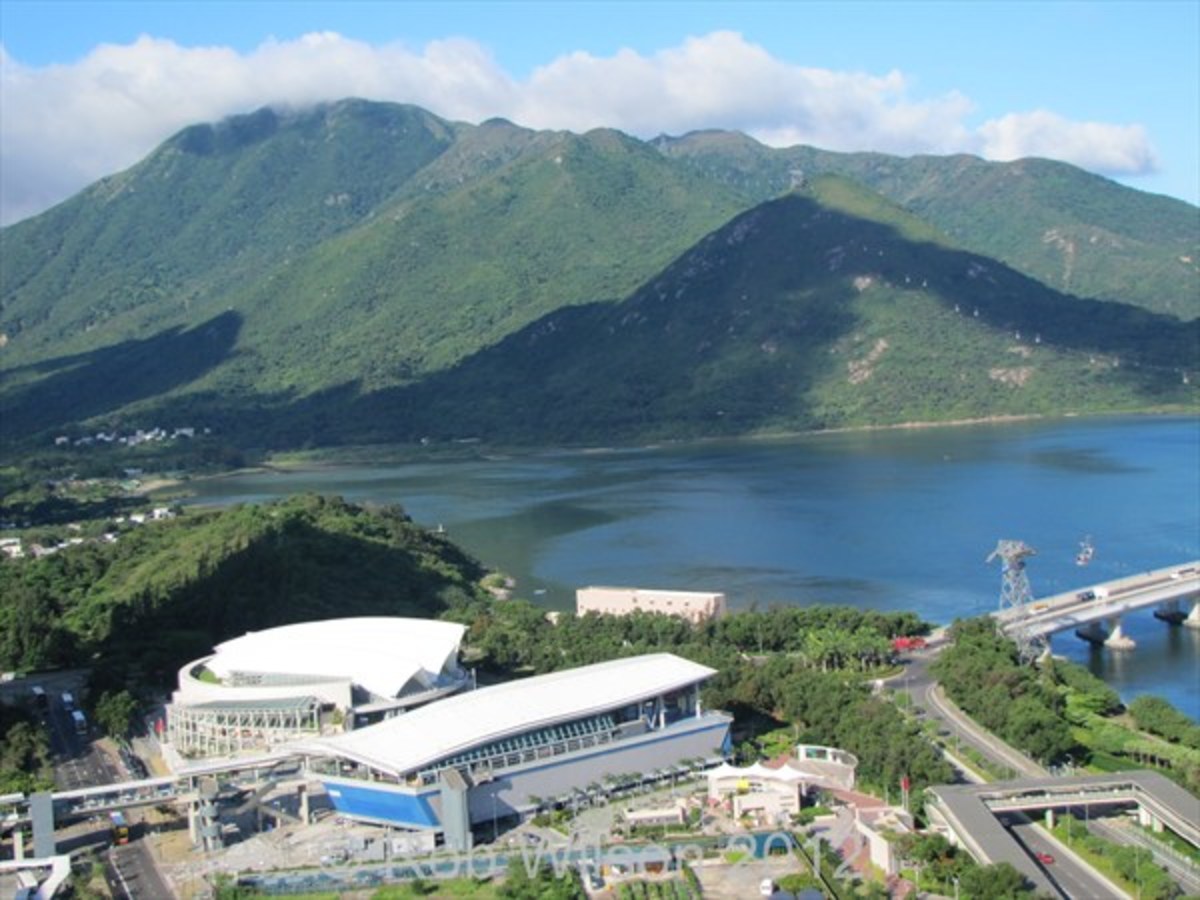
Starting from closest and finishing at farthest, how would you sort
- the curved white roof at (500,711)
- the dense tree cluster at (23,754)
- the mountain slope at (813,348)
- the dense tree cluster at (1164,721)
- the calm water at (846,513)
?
1. the curved white roof at (500,711)
2. the dense tree cluster at (23,754)
3. the dense tree cluster at (1164,721)
4. the calm water at (846,513)
5. the mountain slope at (813,348)

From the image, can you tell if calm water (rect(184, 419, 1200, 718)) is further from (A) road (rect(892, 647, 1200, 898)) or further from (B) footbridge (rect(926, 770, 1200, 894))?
(B) footbridge (rect(926, 770, 1200, 894))

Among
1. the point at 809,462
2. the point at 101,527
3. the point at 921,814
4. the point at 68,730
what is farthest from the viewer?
the point at 809,462

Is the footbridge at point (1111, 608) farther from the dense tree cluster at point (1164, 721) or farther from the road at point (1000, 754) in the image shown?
the dense tree cluster at point (1164, 721)

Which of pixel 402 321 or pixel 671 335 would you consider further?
pixel 402 321

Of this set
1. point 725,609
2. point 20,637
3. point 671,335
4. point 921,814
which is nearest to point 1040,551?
point 725,609

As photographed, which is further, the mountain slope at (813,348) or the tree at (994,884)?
the mountain slope at (813,348)

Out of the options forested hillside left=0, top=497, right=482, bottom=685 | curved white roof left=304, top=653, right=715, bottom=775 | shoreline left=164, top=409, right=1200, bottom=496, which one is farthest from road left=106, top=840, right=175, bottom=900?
shoreline left=164, top=409, right=1200, bottom=496

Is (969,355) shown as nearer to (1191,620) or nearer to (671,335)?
(671,335)

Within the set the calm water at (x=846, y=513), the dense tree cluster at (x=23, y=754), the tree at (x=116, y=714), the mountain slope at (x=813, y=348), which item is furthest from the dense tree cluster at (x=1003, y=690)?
the mountain slope at (x=813, y=348)
